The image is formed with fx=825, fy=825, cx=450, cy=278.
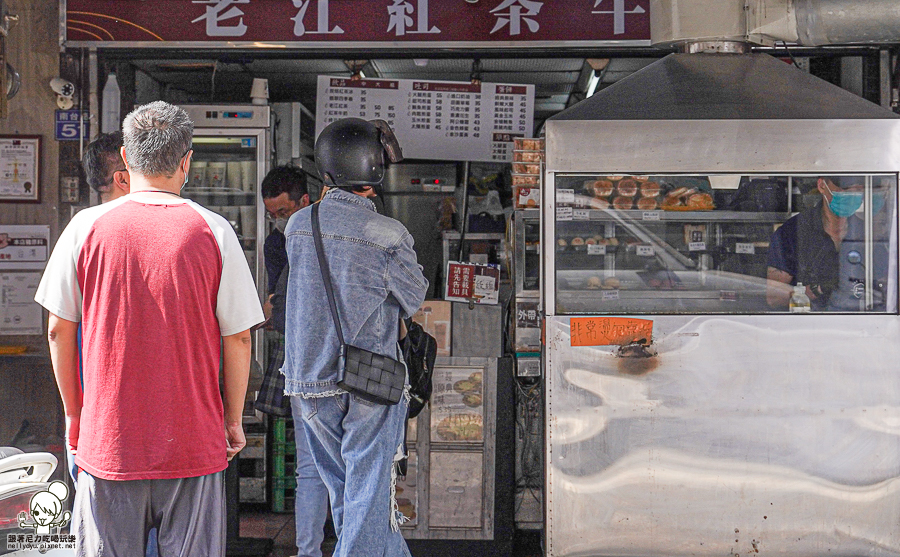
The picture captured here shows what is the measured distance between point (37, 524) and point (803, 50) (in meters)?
4.66

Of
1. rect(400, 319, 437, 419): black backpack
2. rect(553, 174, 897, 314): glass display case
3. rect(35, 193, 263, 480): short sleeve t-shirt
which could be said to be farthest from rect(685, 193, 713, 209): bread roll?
rect(35, 193, 263, 480): short sleeve t-shirt

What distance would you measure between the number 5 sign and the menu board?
1.41 meters

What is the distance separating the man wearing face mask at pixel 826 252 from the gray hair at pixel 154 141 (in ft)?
9.91

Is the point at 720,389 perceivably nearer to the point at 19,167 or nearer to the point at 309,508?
the point at 309,508

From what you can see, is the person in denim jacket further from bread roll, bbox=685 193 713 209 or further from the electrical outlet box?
the electrical outlet box

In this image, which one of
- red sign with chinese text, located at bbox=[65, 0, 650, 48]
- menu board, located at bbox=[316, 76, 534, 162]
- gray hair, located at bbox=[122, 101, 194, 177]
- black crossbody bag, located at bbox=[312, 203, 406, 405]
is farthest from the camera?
menu board, located at bbox=[316, 76, 534, 162]

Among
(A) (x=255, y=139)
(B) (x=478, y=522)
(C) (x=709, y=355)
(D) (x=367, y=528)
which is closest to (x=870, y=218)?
(C) (x=709, y=355)

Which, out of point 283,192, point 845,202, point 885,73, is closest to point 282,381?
point 283,192

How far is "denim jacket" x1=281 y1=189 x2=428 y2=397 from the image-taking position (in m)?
3.04

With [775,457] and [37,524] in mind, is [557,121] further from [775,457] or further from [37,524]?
[37,524]

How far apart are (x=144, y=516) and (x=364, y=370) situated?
0.94 meters

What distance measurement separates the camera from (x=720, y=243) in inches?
164

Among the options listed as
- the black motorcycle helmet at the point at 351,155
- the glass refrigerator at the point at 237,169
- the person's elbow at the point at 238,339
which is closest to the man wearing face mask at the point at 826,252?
the black motorcycle helmet at the point at 351,155

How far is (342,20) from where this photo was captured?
480cm
